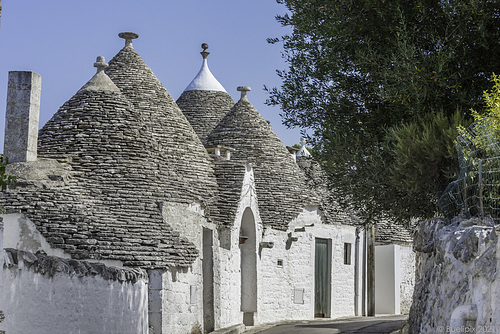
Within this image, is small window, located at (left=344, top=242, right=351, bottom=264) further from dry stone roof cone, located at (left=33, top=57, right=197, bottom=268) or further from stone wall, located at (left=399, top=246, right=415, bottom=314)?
dry stone roof cone, located at (left=33, top=57, right=197, bottom=268)

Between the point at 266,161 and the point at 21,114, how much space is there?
9163 millimetres

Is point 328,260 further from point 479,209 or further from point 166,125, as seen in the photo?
point 479,209

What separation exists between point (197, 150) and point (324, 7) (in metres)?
10.2

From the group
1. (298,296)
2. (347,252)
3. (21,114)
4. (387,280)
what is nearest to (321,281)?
(298,296)

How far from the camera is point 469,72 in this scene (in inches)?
416

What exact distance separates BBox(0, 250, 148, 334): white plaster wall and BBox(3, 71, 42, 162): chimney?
194 inches

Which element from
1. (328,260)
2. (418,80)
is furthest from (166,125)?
(418,80)

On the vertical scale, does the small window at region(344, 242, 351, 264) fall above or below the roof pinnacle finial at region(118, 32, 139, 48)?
below

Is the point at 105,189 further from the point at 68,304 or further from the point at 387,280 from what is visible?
the point at 387,280

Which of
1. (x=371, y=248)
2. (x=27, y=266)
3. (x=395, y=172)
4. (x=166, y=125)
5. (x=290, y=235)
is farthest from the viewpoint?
(x=371, y=248)

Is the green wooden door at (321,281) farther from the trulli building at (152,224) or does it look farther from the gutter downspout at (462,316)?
the gutter downspout at (462,316)

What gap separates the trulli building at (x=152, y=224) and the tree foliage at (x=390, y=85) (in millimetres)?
4087

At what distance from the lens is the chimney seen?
16.8 m

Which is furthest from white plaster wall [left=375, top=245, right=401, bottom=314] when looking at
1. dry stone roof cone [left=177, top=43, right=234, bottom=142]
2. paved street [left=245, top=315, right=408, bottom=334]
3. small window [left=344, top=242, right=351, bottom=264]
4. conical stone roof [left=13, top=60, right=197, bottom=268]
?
conical stone roof [left=13, top=60, right=197, bottom=268]
